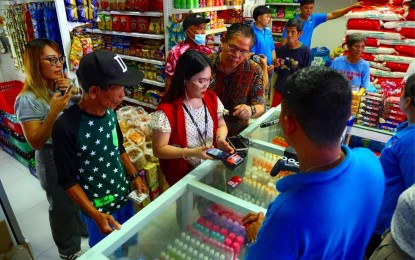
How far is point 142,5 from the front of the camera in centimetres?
411

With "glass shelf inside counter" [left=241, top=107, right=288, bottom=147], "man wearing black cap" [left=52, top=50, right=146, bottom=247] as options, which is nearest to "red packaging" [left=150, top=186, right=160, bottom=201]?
"man wearing black cap" [left=52, top=50, right=146, bottom=247]

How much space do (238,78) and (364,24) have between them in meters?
2.68

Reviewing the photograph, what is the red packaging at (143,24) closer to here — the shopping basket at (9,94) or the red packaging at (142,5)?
the red packaging at (142,5)

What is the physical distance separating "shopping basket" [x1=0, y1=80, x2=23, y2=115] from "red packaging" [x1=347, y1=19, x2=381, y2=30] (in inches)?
190

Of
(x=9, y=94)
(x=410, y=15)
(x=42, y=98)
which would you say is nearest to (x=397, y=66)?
(x=410, y=15)

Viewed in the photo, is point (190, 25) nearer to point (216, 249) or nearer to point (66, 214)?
point (66, 214)

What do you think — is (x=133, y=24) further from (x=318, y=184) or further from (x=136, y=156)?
(x=318, y=184)

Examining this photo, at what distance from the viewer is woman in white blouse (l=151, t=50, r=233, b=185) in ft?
5.53

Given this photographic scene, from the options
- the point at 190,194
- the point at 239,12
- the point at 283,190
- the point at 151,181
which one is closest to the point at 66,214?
the point at 151,181

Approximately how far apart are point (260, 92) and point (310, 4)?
3.41m

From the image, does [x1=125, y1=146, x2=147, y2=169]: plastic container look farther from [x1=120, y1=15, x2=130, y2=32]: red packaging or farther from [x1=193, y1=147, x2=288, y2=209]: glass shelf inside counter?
[x1=120, y1=15, x2=130, y2=32]: red packaging

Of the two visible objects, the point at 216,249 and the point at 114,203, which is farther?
the point at 114,203

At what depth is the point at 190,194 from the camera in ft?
5.36

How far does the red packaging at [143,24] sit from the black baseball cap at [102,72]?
3.02 m
